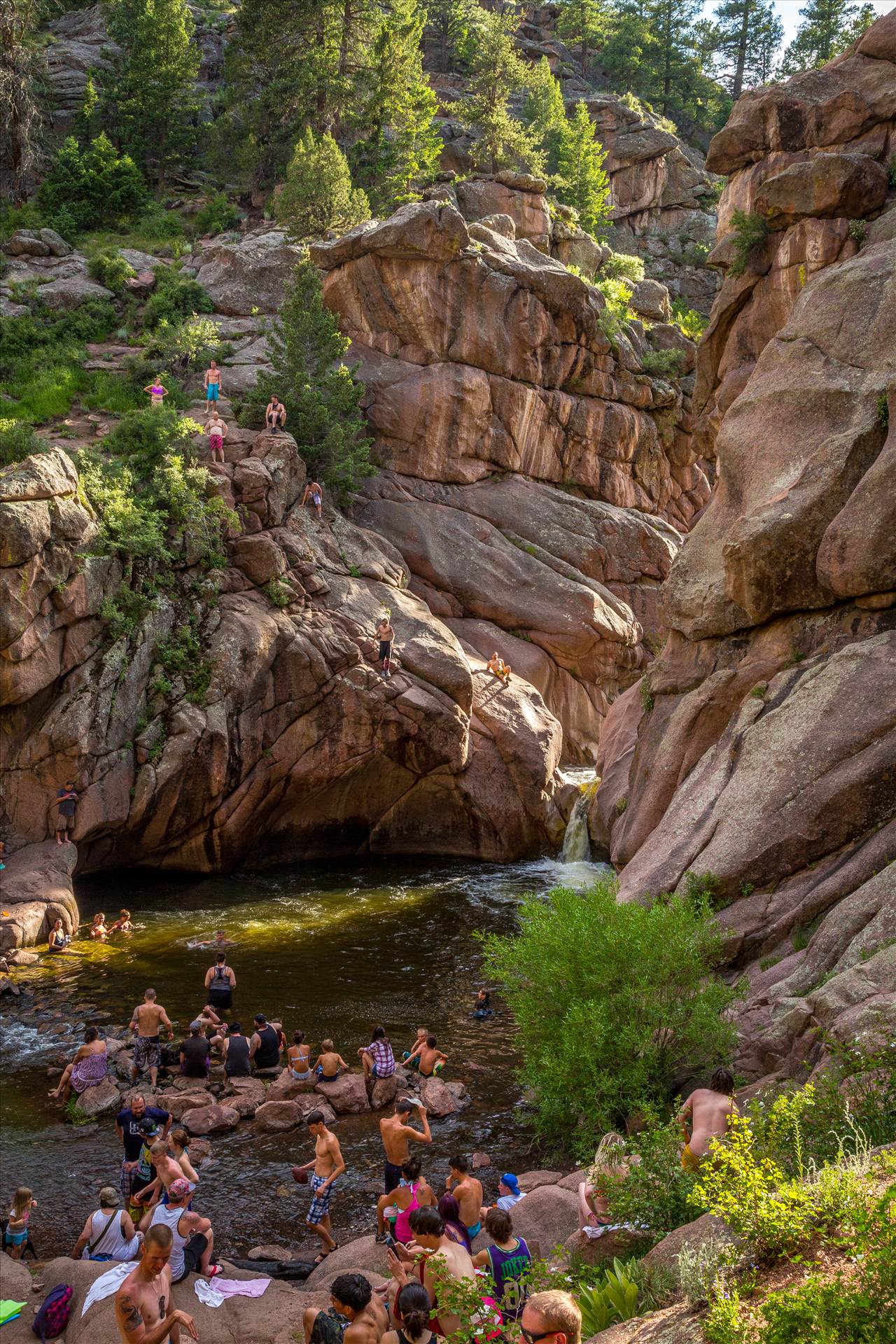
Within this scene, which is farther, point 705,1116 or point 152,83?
point 152,83

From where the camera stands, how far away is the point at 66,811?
83.6ft

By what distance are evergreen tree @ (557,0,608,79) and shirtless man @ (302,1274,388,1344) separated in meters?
89.9

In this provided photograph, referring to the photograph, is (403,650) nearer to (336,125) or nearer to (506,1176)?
(506,1176)

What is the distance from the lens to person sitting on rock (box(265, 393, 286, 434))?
34.5 m

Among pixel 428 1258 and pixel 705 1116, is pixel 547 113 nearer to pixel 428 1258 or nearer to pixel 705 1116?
pixel 705 1116

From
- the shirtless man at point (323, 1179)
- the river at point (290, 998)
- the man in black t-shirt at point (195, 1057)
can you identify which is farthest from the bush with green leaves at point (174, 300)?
the shirtless man at point (323, 1179)

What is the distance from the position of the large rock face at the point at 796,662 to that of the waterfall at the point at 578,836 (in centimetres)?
506

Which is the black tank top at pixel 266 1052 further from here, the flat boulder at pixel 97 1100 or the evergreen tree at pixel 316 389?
the evergreen tree at pixel 316 389

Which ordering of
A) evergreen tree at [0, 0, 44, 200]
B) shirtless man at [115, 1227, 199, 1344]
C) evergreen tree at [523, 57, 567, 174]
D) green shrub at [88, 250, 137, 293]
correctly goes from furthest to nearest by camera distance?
evergreen tree at [523, 57, 567, 174] → green shrub at [88, 250, 137, 293] → evergreen tree at [0, 0, 44, 200] → shirtless man at [115, 1227, 199, 1344]

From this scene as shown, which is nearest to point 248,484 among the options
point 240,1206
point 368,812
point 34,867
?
point 368,812

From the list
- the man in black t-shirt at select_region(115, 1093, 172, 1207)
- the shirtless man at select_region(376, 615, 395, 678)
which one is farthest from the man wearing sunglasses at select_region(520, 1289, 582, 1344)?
the shirtless man at select_region(376, 615, 395, 678)

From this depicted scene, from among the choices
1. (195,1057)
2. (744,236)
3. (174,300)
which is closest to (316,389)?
(174,300)

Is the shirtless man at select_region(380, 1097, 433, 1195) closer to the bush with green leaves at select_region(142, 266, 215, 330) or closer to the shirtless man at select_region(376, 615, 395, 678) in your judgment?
the shirtless man at select_region(376, 615, 395, 678)

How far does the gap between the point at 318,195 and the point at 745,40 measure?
2057 inches
